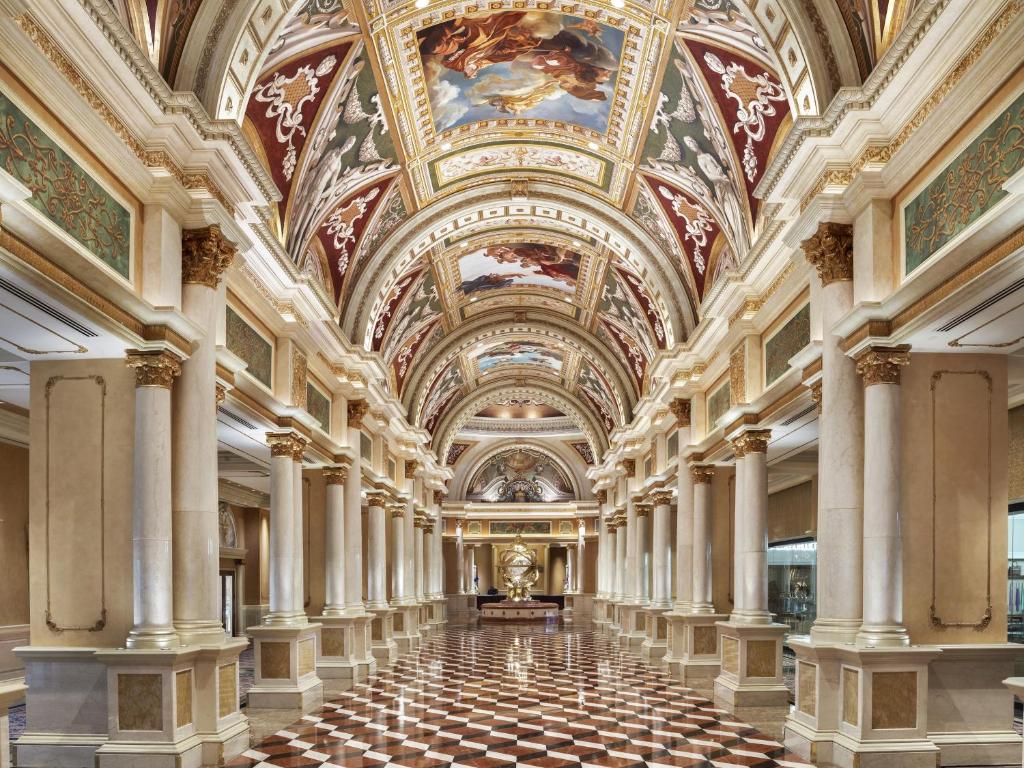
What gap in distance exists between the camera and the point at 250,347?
1218 centimetres

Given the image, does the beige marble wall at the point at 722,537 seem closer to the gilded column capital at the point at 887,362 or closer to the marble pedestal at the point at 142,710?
the gilded column capital at the point at 887,362

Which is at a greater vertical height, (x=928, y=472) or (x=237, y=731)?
(x=928, y=472)

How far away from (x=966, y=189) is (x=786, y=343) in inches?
190

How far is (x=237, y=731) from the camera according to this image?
9445mm

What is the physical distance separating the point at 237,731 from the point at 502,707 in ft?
15.2

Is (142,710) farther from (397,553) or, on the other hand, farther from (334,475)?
(397,553)

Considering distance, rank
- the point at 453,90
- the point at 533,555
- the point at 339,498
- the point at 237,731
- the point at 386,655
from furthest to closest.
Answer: the point at 533,555 < the point at 386,655 < the point at 339,498 < the point at 453,90 < the point at 237,731

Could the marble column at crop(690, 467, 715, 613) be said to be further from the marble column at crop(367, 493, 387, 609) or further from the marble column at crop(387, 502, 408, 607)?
the marble column at crop(387, 502, 408, 607)

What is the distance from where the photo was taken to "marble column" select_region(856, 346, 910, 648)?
836 cm

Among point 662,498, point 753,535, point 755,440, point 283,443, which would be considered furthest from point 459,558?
point 755,440

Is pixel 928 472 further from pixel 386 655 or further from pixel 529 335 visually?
pixel 529 335

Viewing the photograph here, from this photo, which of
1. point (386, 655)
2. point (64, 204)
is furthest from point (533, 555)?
point (64, 204)

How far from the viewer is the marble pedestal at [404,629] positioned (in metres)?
23.3

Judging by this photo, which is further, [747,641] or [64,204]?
[747,641]
